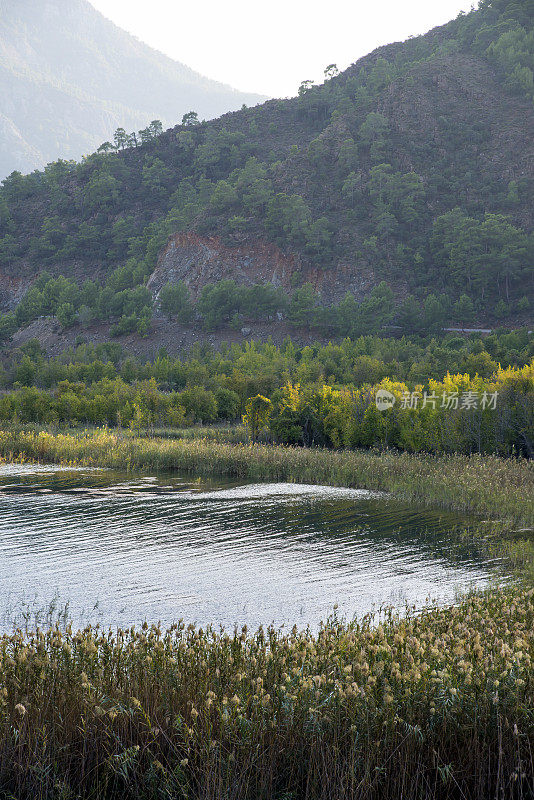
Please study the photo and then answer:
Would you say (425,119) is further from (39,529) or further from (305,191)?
(39,529)

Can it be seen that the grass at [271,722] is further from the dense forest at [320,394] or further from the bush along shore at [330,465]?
the dense forest at [320,394]

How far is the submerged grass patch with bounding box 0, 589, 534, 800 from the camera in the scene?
4.48 m

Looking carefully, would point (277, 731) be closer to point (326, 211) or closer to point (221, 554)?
point (221, 554)

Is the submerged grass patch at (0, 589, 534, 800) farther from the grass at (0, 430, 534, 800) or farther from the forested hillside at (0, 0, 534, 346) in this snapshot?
the forested hillside at (0, 0, 534, 346)

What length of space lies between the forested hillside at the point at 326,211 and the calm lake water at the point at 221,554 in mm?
48050

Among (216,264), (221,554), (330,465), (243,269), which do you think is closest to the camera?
(221,554)

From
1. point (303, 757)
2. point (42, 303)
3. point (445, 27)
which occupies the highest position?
point (445, 27)

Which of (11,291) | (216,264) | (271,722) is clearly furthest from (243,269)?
(271,722)

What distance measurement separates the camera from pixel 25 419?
129 ft

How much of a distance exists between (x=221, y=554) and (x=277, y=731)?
1008 centimetres

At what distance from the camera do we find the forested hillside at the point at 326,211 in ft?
237

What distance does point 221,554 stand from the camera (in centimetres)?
1470

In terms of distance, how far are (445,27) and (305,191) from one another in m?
50.9

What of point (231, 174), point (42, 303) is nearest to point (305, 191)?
point (231, 174)
